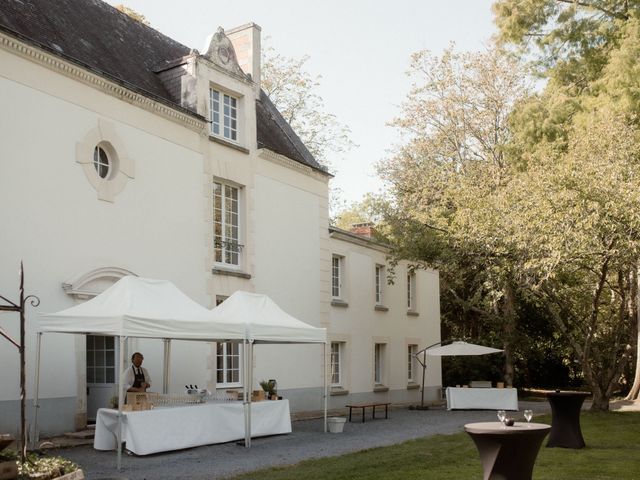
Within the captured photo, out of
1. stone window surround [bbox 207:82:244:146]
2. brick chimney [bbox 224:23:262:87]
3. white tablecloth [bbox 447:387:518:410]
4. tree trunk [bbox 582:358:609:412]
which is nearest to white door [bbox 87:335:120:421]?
stone window surround [bbox 207:82:244:146]

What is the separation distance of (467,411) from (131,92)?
13.0 m

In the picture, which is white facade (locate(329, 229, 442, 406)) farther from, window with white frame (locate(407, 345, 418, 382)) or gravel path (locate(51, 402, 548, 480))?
gravel path (locate(51, 402, 548, 480))

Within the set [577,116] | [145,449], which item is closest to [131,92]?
[145,449]

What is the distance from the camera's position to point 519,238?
17.9 meters

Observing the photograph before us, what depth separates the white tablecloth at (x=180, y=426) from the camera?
37.7ft

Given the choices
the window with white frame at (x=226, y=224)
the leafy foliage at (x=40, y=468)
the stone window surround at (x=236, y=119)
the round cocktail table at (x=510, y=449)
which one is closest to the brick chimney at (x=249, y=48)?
the stone window surround at (x=236, y=119)

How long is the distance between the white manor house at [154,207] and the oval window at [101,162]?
0.03 m

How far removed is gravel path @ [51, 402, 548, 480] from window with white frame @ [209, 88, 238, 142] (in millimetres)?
6700

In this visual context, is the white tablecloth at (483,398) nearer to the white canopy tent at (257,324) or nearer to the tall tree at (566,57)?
the tall tree at (566,57)

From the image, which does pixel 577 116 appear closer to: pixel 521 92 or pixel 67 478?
pixel 521 92

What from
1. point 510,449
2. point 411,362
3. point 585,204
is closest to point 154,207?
point 585,204

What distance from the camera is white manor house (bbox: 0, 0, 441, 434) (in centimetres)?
1271

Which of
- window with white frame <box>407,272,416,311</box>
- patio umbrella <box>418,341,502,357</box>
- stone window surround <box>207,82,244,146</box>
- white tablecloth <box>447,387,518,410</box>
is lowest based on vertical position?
white tablecloth <box>447,387,518,410</box>

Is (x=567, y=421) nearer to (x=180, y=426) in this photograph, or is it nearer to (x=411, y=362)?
(x=180, y=426)
